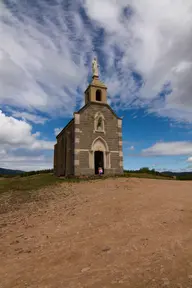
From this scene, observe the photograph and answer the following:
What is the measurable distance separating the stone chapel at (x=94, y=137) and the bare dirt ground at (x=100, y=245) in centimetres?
1119

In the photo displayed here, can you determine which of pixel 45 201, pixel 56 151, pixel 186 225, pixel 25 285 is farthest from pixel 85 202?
pixel 56 151

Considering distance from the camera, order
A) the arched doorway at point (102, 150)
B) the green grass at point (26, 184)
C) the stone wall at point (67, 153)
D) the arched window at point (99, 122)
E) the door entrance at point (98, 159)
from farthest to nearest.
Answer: the door entrance at point (98, 159) → the arched window at point (99, 122) → the stone wall at point (67, 153) → the arched doorway at point (102, 150) → the green grass at point (26, 184)

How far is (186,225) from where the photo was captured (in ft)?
21.5

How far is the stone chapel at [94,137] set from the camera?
21.2m

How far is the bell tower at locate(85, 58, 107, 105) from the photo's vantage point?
931 inches

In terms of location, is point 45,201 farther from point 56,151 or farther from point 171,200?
point 56,151

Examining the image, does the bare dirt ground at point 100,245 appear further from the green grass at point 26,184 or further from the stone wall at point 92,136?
the stone wall at point 92,136

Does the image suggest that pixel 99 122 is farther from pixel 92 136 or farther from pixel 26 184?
pixel 26 184

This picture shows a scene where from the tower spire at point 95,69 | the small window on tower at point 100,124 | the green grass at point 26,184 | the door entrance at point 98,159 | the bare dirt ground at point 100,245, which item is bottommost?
the bare dirt ground at point 100,245

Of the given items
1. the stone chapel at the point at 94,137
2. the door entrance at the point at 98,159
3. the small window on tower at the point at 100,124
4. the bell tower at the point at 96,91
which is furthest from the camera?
the bell tower at the point at 96,91

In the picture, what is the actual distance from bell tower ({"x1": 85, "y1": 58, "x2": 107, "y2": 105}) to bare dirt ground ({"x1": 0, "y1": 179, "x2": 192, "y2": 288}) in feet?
52.6

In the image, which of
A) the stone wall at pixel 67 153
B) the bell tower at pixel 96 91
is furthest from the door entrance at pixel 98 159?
the bell tower at pixel 96 91

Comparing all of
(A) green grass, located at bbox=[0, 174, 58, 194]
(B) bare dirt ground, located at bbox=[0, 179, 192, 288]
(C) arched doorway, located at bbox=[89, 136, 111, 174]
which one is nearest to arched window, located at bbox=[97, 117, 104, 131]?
(C) arched doorway, located at bbox=[89, 136, 111, 174]

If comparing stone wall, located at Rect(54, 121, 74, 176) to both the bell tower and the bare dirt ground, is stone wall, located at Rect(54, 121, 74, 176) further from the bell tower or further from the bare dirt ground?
the bare dirt ground
